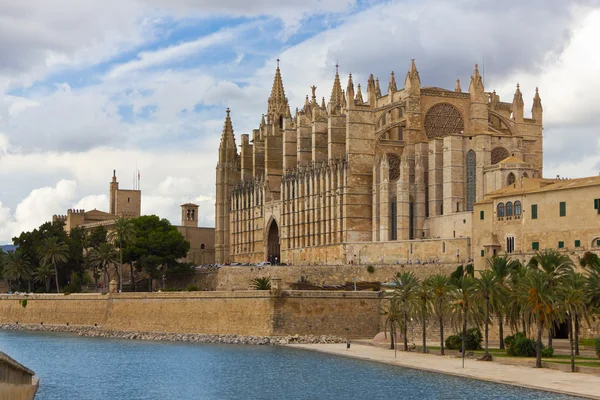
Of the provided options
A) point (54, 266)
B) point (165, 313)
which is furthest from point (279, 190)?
point (165, 313)

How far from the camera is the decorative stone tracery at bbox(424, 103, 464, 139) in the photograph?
8050 centimetres

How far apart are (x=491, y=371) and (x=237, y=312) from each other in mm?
21407

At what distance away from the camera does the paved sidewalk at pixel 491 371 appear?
3619cm

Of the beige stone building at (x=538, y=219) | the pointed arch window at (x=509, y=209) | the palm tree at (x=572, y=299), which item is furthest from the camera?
the pointed arch window at (x=509, y=209)

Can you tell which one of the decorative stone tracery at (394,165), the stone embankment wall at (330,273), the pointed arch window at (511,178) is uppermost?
the decorative stone tracery at (394,165)

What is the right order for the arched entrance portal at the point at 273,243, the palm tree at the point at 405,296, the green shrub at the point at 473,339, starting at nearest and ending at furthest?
the green shrub at the point at 473,339, the palm tree at the point at 405,296, the arched entrance portal at the point at 273,243

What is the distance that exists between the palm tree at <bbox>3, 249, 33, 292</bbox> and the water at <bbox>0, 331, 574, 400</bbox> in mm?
27482

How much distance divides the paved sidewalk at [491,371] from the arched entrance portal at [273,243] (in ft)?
127

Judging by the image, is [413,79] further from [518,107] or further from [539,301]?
[539,301]

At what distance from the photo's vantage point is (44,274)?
84.4 meters

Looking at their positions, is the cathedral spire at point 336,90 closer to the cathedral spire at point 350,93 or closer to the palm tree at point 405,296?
the cathedral spire at point 350,93

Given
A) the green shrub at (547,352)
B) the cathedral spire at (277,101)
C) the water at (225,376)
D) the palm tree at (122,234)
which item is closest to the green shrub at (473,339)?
the water at (225,376)

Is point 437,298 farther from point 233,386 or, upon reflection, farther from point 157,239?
point 157,239

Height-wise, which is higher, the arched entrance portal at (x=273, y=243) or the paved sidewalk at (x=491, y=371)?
the arched entrance portal at (x=273, y=243)
